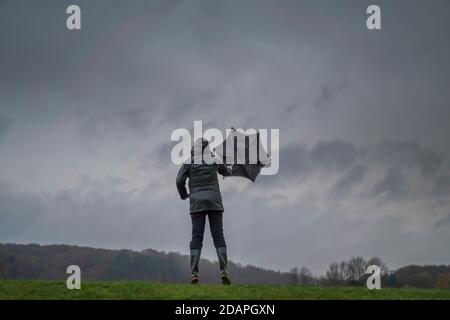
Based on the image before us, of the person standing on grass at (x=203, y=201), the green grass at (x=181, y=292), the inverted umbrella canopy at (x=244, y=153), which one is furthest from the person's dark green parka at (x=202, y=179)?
the green grass at (x=181, y=292)

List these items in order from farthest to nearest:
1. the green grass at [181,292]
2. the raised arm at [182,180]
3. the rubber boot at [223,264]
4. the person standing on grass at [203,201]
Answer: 1. the raised arm at [182,180]
2. the person standing on grass at [203,201]
3. the rubber boot at [223,264]
4. the green grass at [181,292]

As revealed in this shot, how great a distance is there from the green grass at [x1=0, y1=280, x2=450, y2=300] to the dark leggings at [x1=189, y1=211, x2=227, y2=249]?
163cm

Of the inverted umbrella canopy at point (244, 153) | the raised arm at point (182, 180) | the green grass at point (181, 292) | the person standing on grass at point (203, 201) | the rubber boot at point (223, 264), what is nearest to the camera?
the green grass at point (181, 292)

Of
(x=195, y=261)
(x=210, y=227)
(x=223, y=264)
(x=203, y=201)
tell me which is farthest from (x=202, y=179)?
(x=223, y=264)

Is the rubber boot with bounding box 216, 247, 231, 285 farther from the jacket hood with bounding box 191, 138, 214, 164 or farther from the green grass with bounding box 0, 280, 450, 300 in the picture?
the jacket hood with bounding box 191, 138, 214, 164

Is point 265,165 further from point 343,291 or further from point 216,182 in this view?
point 343,291

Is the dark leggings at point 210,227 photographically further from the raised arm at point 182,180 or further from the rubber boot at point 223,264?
the raised arm at point 182,180

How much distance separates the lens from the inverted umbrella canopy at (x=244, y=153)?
66.2 feet

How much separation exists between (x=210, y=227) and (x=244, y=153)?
4.37 meters

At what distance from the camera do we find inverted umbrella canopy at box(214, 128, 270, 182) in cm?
2017

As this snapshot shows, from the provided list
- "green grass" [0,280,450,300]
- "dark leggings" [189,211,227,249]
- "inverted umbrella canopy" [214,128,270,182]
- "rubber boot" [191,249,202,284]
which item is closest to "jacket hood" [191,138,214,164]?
"dark leggings" [189,211,227,249]
